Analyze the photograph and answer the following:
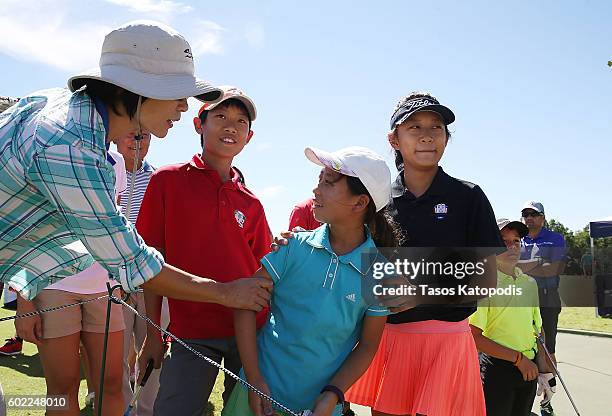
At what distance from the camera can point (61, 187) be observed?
5.90 feet

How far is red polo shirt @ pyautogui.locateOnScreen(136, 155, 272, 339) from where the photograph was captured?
2.81m

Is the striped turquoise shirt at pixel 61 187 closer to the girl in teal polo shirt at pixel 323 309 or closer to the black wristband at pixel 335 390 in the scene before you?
the girl in teal polo shirt at pixel 323 309

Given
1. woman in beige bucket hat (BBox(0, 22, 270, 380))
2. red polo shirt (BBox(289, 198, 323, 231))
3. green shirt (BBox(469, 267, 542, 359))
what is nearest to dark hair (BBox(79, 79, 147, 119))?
woman in beige bucket hat (BBox(0, 22, 270, 380))

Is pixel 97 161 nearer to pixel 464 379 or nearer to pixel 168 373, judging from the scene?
pixel 168 373

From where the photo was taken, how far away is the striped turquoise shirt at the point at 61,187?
1.80 meters

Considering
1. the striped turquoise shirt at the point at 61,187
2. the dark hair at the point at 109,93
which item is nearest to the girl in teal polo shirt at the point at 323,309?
the striped turquoise shirt at the point at 61,187

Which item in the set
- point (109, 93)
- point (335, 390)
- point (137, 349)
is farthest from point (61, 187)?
point (137, 349)

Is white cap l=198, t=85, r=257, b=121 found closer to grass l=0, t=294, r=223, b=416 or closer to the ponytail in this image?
the ponytail

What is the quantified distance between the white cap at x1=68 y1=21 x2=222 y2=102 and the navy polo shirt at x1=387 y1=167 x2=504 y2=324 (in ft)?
4.48

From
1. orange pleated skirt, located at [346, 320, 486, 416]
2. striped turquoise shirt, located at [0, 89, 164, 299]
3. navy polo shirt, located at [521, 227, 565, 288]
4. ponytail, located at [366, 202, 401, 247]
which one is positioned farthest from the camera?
navy polo shirt, located at [521, 227, 565, 288]

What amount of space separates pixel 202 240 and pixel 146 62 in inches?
40.4

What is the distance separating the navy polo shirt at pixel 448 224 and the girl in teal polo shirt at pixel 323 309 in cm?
37

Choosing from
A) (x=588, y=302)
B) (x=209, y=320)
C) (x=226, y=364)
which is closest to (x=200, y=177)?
(x=209, y=320)

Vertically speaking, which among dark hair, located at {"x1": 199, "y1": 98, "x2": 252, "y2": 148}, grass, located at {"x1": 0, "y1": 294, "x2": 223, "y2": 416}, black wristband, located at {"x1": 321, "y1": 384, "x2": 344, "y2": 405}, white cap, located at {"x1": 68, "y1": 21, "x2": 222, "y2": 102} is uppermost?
dark hair, located at {"x1": 199, "y1": 98, "x2": 252, "y2": 148}
